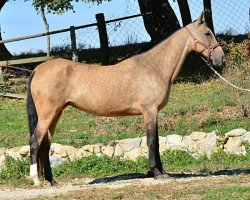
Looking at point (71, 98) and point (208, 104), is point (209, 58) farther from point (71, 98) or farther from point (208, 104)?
point (208, 104)

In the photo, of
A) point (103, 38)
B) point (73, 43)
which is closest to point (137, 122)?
point (73, 43)

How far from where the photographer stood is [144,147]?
12844 mm

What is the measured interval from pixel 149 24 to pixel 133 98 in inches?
424

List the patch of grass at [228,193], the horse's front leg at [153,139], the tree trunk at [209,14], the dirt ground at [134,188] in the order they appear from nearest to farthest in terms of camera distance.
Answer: the patch of grass at [228,193] → the dirt ground at [134,188] → the horse's front leg at [153,139] → the tree trunk at [209,14]

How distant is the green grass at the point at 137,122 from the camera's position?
547 inches

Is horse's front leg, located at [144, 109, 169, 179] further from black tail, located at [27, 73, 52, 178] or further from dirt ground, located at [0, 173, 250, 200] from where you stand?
black tail, located at [27, 73, 52, 178]

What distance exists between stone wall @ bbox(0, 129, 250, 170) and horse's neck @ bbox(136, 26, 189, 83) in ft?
6.30

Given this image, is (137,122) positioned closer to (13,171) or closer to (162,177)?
(13,171)

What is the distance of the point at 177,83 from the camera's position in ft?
63.3

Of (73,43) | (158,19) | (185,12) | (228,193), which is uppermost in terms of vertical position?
(185,12)

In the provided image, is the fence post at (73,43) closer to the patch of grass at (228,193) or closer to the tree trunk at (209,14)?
the tree trunk at (209,14)

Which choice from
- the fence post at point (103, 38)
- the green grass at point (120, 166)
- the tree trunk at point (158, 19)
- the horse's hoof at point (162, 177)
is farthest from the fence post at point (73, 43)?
the horse's hoof at point (162, 177)

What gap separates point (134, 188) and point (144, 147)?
118 inches

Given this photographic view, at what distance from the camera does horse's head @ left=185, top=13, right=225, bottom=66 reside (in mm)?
11141
